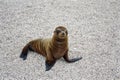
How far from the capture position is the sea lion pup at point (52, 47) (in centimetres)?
329

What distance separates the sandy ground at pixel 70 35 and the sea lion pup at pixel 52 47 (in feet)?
0.28

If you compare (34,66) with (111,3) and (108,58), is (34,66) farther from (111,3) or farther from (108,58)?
(111,3)

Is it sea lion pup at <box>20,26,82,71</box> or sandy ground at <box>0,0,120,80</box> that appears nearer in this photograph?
sea lion pup at <box>20,26,82,71</box>

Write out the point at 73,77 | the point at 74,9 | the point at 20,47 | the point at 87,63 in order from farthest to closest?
the point at 74,9, the point at 20,47, the point at 87,63, the point at 73,77

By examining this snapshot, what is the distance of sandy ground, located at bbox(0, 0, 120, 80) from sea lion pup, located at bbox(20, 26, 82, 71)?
85mm

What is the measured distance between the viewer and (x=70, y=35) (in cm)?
427

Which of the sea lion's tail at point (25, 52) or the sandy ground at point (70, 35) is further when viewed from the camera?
the sea lion's tail at point (25, 52)

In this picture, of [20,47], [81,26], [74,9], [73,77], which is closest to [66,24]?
[81,26]

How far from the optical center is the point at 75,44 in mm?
4051

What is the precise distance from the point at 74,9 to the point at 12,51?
5.70 ft

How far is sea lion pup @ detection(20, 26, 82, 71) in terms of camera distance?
3.29 m

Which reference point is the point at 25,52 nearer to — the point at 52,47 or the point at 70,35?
the point at 52,47

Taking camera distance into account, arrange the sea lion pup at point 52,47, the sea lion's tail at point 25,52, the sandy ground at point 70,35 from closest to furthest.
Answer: the sea lion pup at point 52,47
the sandy ground at point 70,35
the sea lion's tail at point 25,52

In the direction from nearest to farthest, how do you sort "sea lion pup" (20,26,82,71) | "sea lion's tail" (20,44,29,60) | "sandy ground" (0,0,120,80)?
"sea lion pup" (20,26,82,71)
"sandy ground" (0,0,120,80)
"sea lion's tail" (20,44,29,60)
